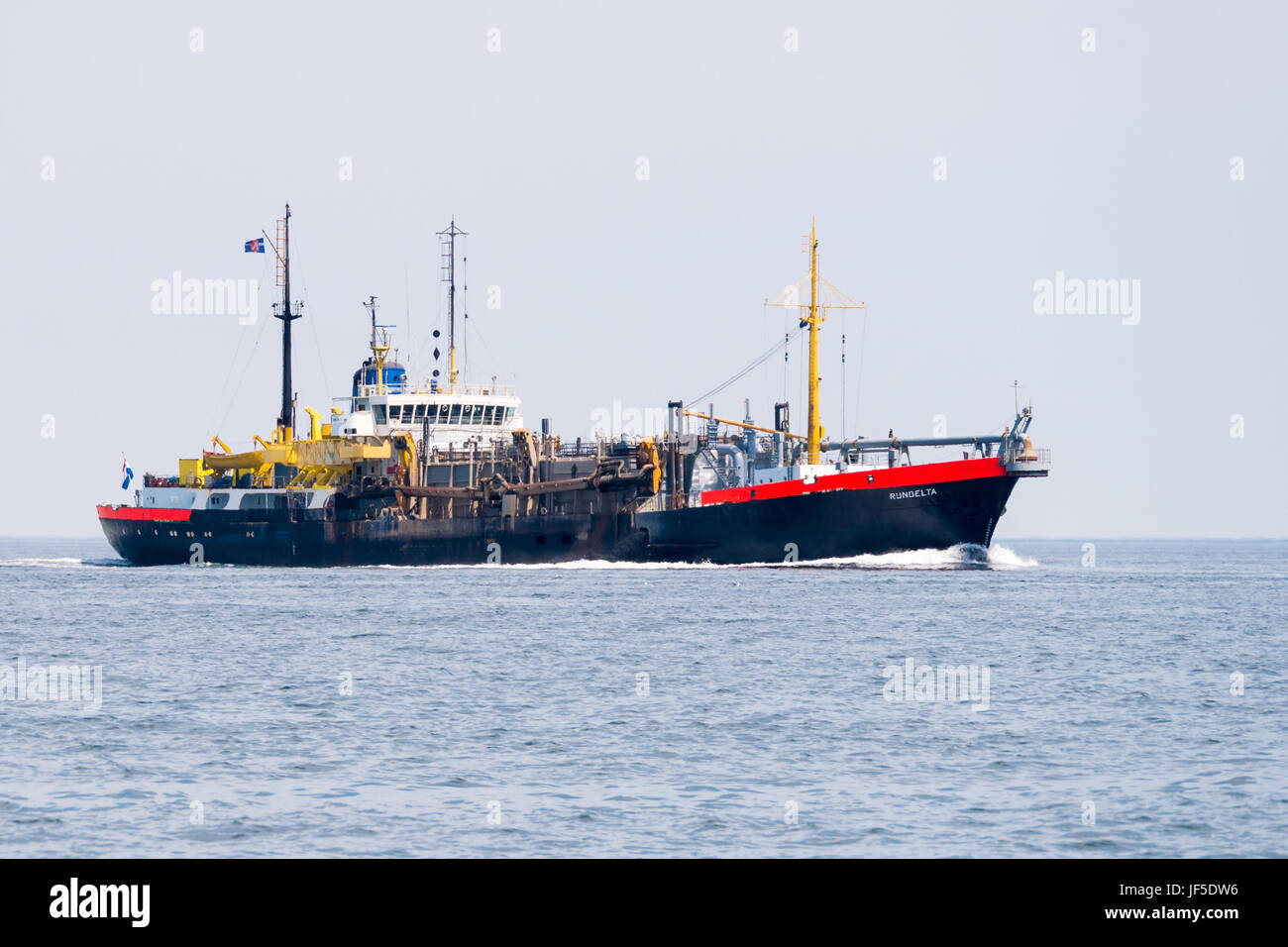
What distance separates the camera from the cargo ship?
66.4m

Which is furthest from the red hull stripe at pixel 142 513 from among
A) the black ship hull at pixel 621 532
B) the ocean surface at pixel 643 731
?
the ocean surface at pixel 643 731

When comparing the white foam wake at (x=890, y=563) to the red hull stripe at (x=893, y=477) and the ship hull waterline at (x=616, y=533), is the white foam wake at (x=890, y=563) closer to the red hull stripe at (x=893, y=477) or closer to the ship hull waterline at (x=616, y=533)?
the ship hull waterline at (x=616, y=533)

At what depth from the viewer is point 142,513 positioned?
88375 millimetres

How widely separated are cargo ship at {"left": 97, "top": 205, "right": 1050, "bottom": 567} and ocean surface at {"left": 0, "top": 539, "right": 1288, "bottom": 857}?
12087 millimetres

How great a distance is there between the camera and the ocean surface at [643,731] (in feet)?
A: 63.4

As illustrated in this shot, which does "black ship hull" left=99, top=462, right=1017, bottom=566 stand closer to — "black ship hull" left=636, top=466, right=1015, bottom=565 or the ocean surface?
"black ship hull" left=636, top=466, right=1015, bottom=565

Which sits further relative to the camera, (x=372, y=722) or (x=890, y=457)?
(x=890, y=457)

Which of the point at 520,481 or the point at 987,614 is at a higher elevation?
the point at 520,481

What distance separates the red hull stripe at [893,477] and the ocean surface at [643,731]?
1150 cm

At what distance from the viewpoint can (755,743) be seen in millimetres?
25672

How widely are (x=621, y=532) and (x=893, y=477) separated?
13.8 meters
